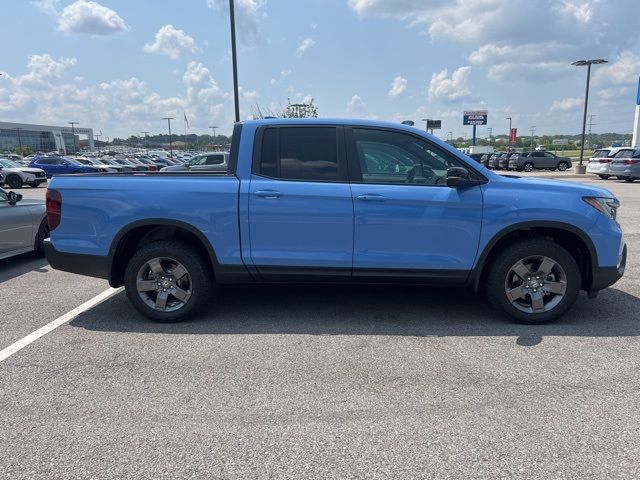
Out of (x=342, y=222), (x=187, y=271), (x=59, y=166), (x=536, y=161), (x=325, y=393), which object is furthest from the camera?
(x=536, y=161)

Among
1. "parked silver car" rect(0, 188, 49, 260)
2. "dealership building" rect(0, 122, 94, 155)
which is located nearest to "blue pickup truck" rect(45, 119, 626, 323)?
"parked silver car" rect(0, 188, 49, 260)

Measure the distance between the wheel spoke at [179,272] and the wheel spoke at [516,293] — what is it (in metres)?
3.02

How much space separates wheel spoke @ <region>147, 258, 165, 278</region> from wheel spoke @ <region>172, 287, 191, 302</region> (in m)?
0.20

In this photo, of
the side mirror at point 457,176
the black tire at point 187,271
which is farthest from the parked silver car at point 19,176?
the side mirror at point 457,176

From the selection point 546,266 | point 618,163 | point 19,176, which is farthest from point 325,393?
point 618,163

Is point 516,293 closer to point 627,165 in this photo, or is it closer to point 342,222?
point 342,222

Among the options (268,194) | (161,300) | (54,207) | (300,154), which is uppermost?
(300,154)

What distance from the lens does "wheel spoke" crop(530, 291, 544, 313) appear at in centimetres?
448

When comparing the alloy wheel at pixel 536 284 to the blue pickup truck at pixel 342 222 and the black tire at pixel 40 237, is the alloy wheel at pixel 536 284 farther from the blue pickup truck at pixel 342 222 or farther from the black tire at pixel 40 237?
the black tire at pixel 40 237

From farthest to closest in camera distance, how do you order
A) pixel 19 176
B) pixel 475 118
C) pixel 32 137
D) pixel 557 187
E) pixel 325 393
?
pixel 32 137
pixel 475 118
pixel 19 176
pixel 557 187
pixel 325 393

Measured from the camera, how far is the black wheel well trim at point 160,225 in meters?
4.45

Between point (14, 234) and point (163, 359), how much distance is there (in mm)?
4554

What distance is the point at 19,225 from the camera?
23.3 feet

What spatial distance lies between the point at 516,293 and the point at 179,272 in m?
3.14
